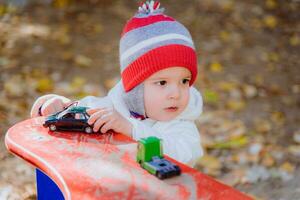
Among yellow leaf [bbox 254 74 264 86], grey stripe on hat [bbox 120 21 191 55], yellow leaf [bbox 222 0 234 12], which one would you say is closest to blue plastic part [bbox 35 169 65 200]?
grey stripe on hat [bbox 120 21 191 55]

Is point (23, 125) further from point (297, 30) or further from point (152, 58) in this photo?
Answer: point (297, 30)

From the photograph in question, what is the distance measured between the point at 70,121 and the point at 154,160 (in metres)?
0.43

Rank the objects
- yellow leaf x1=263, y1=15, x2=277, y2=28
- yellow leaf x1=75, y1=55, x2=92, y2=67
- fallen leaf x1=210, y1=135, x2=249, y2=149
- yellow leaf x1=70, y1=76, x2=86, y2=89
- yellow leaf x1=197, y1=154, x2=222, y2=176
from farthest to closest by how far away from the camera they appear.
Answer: yellow leaf x1=263, y1=15, x2=277, y2=28, yellow leaf x1=75, y1=55, x2=92, y2=67, yellow leaf x1=70, y1=76, x2=86, y2=89, fallen leaf x1=210, y1=135, x2=249, y2=149, yellow leaf x1=197, y1=154, x2=222, y2=176

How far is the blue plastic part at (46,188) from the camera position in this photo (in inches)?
95.4

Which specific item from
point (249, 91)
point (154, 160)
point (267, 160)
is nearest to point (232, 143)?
point (267, 160)

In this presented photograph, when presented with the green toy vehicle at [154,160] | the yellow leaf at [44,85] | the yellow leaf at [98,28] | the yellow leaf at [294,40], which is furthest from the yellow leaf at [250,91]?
the green toy vehicle at [154,160]

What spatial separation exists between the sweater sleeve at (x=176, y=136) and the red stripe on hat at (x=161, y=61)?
0.16 m

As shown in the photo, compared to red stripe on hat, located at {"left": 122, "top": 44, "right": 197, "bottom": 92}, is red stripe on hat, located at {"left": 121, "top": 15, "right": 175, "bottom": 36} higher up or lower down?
higher up

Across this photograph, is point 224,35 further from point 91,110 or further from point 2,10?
point 91,110

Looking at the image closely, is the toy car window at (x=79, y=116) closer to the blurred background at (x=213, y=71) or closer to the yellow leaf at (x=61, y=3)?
the blurred background at (x=213, y=71)

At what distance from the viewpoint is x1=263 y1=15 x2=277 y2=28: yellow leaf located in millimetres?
5766

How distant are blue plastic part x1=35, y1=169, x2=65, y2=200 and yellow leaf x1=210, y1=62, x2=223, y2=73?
8.72ft

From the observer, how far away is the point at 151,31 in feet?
7.12

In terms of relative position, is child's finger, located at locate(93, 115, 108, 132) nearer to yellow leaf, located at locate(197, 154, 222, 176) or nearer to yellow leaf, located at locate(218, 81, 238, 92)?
yellow leaf, located at locate(197, 154, 222, 176)
